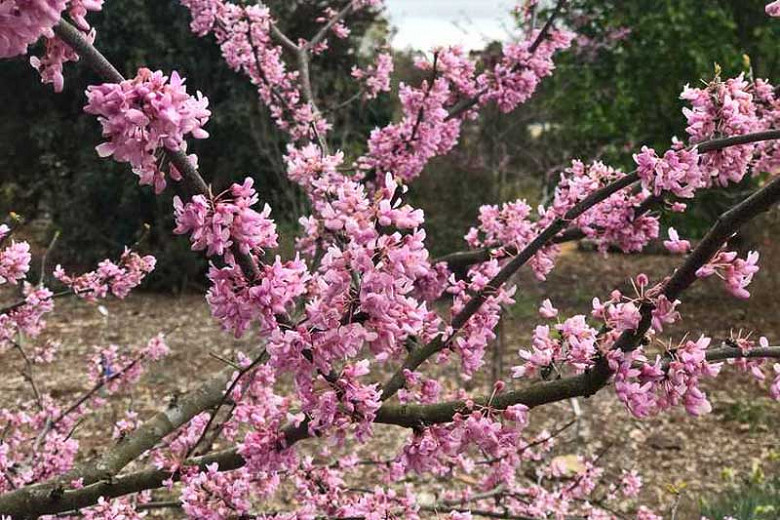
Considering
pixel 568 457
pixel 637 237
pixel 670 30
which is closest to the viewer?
pixel 637 237

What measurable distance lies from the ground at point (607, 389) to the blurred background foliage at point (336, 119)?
126 cm

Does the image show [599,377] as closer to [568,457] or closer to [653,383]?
[653,383]

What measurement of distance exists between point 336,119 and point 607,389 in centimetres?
576

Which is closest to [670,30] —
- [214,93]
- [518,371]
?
[214,93]

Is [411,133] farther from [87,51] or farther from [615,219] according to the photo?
[87,51]

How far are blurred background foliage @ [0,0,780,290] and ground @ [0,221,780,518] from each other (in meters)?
1.26

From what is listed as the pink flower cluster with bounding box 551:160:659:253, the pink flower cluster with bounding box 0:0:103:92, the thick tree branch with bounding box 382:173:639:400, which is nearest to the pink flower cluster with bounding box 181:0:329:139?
the pink flower cluster with bounding box 551:160:659:253

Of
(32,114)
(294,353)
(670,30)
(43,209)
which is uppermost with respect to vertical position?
(670,30)

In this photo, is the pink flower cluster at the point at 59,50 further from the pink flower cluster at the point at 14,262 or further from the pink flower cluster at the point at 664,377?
the pink flower cluster at the point at 14,262

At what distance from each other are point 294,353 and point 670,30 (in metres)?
8.16

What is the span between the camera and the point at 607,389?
6.64m

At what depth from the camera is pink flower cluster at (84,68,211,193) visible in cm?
102

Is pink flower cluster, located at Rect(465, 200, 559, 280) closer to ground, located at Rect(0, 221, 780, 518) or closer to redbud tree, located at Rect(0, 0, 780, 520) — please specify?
redbud tree, located at Rect(0, 0, 780, 520)

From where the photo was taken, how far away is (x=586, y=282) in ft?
37.1
